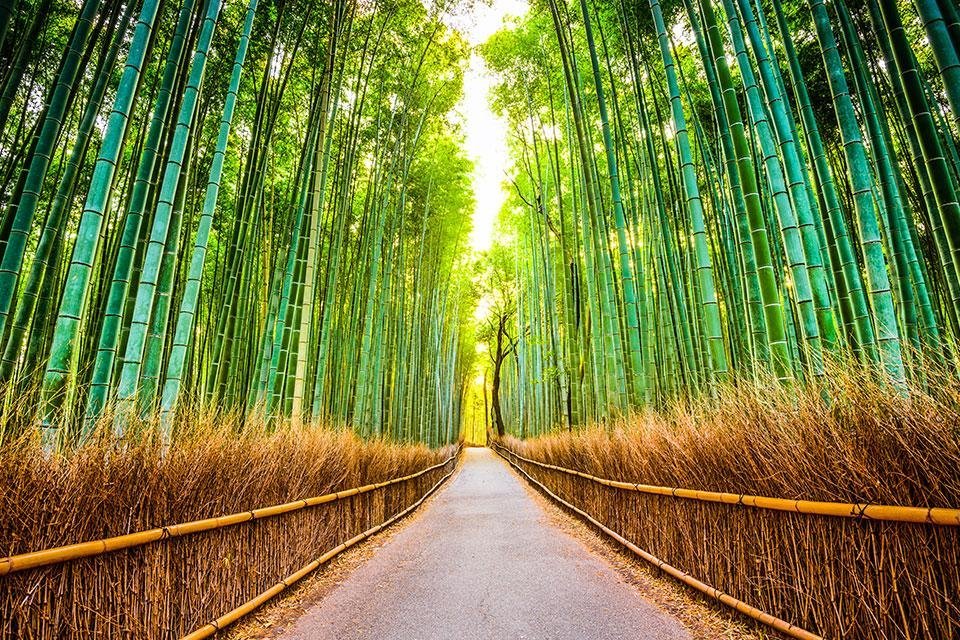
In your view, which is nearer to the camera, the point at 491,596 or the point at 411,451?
the point at 491,596

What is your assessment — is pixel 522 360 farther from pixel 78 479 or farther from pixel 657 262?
pixel 78 479

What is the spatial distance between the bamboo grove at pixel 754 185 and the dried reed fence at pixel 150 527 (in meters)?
2.36

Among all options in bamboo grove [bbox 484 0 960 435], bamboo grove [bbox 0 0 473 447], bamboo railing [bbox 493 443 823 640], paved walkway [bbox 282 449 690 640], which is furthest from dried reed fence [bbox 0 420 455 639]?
bamboo grove [bbox 484 0 960 435]

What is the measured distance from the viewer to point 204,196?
4.54 m

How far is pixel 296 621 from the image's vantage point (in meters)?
2.01

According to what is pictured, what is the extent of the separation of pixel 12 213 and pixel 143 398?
5.30 ft

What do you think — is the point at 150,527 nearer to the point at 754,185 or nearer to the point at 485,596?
the point at 485,596

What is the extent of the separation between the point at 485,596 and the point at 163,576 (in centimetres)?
146

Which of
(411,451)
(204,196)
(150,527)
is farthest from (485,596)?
(204,196)

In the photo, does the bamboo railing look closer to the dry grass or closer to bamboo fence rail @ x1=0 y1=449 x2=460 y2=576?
the dry grass

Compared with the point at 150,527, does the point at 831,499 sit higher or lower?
higher

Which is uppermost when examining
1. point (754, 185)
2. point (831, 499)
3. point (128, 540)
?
point (754, 185)

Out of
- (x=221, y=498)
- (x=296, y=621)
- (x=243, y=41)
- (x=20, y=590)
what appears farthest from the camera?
(x=243, y=41)

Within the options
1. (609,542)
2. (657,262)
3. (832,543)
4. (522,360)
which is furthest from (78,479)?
(522,360)
